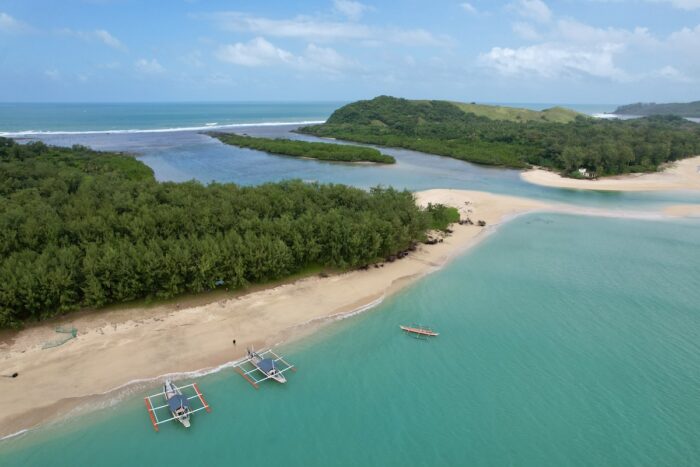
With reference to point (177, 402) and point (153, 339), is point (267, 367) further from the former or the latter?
point (153, 339)

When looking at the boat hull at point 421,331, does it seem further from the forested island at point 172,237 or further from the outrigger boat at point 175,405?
the outrigger boat at point 175,405

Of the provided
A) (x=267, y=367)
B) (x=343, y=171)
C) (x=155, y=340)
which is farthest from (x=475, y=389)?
(x=343, y=171)

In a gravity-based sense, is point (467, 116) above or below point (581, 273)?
above

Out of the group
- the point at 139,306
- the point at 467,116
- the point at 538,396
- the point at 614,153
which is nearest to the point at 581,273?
the point at 538,396

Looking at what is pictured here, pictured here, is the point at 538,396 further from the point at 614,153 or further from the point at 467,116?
the point at 467,116

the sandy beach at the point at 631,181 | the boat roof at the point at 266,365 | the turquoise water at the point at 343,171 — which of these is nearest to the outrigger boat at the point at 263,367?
the boat roof at the point at 266,365

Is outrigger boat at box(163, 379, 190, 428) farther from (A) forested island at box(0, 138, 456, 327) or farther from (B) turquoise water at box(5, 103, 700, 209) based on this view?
(B) turquoise water at box(5, 103, 700, 209)
